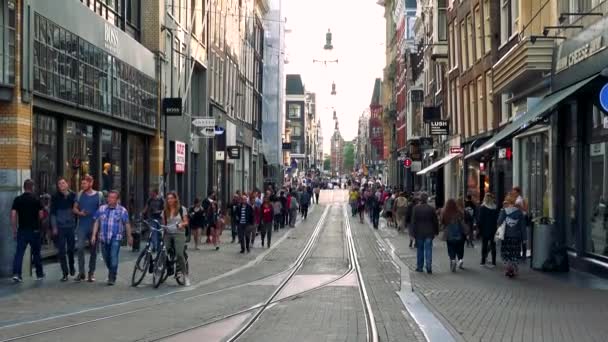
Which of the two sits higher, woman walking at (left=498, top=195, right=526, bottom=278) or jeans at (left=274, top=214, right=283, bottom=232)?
woman walking at (left=498, top=195, right=526, bottom=278)

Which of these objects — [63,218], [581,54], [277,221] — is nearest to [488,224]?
[581,54]

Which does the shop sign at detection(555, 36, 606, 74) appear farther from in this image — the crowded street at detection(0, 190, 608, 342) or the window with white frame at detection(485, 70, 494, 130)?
the window with white frame at detection(485, 70, 494, 130)

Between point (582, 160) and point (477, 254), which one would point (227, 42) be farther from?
point (582, 160)

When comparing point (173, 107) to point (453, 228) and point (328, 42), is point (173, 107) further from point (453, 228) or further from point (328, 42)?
point (328, 42)

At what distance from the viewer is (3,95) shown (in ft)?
50.9

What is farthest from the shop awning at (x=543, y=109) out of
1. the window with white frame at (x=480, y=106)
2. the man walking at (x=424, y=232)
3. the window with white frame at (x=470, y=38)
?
the window with white frame at (x=470, y=38)

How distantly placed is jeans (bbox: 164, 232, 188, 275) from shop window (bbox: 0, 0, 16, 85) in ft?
13.2

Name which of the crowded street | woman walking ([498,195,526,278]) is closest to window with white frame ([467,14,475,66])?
the crowded street

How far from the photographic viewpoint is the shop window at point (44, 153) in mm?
17625

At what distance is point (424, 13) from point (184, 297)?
4256 centimetres

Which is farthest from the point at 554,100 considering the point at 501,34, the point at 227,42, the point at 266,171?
the point at 266,171

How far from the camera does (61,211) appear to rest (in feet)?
50.4

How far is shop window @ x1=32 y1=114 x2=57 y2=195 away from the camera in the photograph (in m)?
17.6

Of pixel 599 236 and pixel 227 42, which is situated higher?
pixel 227 42
